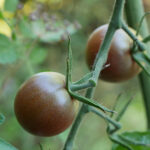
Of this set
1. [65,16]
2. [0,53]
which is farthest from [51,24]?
[65,16]

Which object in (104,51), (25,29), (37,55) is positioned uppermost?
(104,51)

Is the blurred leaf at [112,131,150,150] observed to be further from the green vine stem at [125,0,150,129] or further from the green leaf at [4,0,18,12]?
the green leaf at [4,0,18,12]

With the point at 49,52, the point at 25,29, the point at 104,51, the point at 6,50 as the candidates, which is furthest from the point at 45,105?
the point at 49,52

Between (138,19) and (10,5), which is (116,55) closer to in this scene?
(138,19)

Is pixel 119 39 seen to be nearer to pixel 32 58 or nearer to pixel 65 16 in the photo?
pixel 32 58

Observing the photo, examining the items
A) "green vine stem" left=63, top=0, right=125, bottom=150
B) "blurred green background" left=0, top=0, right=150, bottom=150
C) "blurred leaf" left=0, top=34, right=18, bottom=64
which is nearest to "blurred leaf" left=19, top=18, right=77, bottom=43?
"blurred green background" left=0, top=0, right=150, bottom=150
